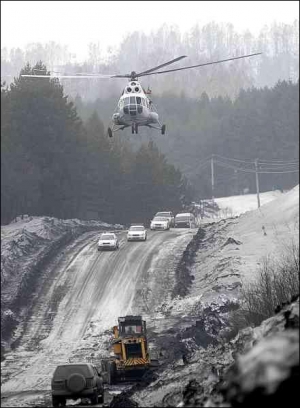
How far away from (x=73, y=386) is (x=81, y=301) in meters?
22.4

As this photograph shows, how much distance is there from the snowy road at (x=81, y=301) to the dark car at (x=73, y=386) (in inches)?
166

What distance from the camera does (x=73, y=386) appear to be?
80.1 feet

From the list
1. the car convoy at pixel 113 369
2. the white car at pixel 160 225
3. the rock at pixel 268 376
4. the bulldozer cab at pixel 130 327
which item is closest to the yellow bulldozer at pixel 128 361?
the car convoy at pixel 113 369

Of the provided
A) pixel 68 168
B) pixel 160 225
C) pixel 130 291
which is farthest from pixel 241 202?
pixel 130 291

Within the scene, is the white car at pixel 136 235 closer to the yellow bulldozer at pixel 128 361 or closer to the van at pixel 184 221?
the van at pixel 184 221

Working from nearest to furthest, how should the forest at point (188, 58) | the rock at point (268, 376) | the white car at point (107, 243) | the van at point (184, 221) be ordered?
the rock at point (268, 376), the white car at point (107, 243), the van at point (184, 221), the forest at point (188, 58)

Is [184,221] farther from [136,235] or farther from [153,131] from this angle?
[153,131]

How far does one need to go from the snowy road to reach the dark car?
13.9 feet

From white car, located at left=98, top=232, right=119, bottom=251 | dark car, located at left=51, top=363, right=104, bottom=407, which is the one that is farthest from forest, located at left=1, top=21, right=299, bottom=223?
dark car, located at left=51, top=363, right=104, bottom=407

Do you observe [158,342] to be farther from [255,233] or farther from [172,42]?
[172,42]

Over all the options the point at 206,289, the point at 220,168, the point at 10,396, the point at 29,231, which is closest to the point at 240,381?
the point at 10,396

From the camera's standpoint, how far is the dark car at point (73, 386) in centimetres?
2434

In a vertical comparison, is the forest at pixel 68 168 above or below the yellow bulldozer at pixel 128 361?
above

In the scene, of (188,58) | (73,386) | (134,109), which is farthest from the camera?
(188,58)
